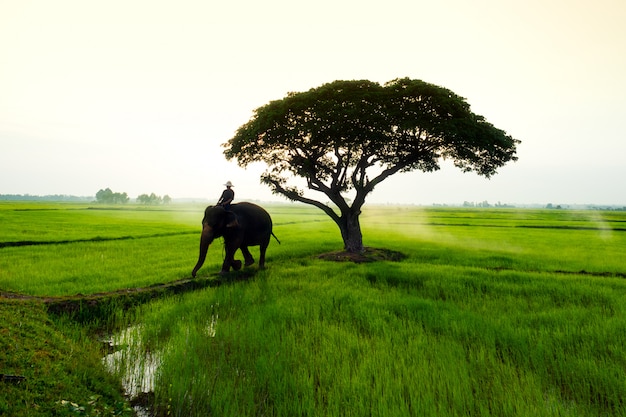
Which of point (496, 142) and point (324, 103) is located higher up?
point (324, 103)

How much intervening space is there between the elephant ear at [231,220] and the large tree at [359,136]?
5.40m

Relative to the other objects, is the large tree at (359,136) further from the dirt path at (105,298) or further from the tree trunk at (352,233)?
the dirt path at (105,298)

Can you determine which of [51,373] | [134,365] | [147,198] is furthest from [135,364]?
[147,198]

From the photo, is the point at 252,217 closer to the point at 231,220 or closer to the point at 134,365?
the point at 231,220

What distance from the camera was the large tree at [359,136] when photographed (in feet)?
42.8

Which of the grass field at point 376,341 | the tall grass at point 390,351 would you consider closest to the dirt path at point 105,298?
the grass field at point 376,341

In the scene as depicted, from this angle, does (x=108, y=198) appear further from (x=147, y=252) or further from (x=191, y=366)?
(x=191, y=366)

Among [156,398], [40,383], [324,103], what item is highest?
[324,103]

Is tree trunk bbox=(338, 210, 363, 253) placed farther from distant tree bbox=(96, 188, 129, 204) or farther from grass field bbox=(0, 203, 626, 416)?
distant tree bbox=(96, 188, 129, 204)

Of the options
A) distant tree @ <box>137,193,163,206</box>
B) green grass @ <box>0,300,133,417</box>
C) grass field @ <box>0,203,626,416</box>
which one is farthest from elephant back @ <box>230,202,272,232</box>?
distant tree @ <box>137,193,163,206</box>

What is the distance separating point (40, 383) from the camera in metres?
3.53

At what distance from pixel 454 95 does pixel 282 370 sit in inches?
565

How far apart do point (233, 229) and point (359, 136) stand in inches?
268

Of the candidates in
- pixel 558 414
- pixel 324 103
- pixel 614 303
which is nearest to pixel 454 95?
pixel 324 103
